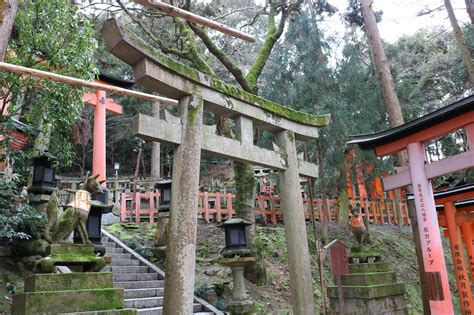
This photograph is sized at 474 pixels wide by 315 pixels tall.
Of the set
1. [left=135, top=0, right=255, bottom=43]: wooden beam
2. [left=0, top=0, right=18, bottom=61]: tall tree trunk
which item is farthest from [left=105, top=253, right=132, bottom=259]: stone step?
[left=135, top=0, right=255, bottom=43]: wooden beam

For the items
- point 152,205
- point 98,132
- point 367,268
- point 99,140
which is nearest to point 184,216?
point 367,268

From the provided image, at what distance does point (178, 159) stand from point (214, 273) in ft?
17.8

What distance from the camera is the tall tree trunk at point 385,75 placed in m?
9.32

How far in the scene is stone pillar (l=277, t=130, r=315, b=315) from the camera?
20.3 feet

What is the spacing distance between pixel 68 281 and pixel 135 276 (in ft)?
13.1

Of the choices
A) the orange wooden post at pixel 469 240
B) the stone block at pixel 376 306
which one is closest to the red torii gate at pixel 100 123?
the stone block at pixel 376 306

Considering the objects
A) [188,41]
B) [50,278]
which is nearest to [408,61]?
[188,41]

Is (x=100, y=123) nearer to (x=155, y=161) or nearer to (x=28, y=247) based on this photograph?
(x=155, y=161)

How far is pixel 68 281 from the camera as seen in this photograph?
4762 millimetres

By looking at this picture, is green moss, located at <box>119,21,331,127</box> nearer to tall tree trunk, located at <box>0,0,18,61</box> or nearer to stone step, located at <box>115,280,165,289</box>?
tall tree trunk, located at <box>0,0,18,61</box>

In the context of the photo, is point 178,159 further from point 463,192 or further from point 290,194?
point 463,192

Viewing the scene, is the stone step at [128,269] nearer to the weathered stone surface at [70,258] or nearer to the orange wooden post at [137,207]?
the weathered stone surface at [70,258]

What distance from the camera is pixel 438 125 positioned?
6.84 m

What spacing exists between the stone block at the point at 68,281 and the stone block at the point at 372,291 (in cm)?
501
